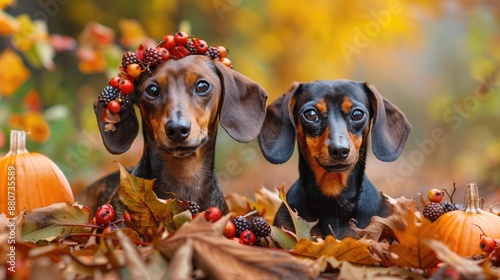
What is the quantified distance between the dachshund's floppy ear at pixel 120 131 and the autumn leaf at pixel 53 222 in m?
0.41

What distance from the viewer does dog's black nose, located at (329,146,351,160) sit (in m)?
2.40

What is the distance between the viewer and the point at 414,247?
1.72 meters

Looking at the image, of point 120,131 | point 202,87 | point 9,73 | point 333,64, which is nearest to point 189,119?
point 202,87

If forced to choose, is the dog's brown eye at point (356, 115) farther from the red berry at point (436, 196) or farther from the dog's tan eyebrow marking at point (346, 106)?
the red berry at point (436, 196)

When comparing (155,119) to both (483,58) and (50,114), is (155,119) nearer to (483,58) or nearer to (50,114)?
(50,114)

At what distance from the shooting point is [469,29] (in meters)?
5.79

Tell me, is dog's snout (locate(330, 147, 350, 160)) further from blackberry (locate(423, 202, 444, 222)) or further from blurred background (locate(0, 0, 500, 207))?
blurred background (locate(0, 0, 500, 207))

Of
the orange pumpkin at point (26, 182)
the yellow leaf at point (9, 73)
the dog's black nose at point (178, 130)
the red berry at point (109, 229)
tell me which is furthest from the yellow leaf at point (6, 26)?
the red berry at point (109, 229)

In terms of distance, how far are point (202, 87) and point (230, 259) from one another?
1042 mm

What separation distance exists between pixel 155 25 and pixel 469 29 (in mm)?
2894

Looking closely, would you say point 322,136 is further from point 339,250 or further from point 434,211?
point 339,250

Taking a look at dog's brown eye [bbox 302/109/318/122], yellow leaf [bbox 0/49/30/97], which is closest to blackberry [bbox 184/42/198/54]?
dog's brown eye [bbox 302/109/318/122]

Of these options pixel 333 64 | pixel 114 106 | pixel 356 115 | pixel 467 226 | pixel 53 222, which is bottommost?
pixel 53 222

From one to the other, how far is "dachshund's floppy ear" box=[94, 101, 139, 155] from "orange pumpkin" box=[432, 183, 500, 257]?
125 centimetres
